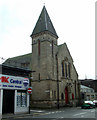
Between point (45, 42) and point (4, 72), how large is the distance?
622 inches

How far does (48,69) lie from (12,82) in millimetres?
12671

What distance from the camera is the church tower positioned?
31.8m

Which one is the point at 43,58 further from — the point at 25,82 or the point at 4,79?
the point at 4,79

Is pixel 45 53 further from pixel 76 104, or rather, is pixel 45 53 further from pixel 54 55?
pixel 76 104

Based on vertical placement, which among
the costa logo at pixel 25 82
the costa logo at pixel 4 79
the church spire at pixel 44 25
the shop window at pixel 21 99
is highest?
the church spire at pixel 44 25

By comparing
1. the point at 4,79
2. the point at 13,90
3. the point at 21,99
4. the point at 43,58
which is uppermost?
the point at 43,58

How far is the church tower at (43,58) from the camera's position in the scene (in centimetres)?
3184

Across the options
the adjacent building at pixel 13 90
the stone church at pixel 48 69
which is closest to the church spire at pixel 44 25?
the stone church at pixel 48 69

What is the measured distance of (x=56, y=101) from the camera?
32.2 meters

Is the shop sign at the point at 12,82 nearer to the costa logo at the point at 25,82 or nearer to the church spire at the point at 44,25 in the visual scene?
the costa logo at the point at 25,82

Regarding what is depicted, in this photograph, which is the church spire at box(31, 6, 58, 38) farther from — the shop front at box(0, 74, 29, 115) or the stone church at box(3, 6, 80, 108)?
the shop front at box(0, 74, 29, 115)

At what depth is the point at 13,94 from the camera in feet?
69.5

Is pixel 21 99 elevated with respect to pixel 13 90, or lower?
lower

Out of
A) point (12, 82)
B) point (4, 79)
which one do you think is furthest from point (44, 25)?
point (4, 79)
